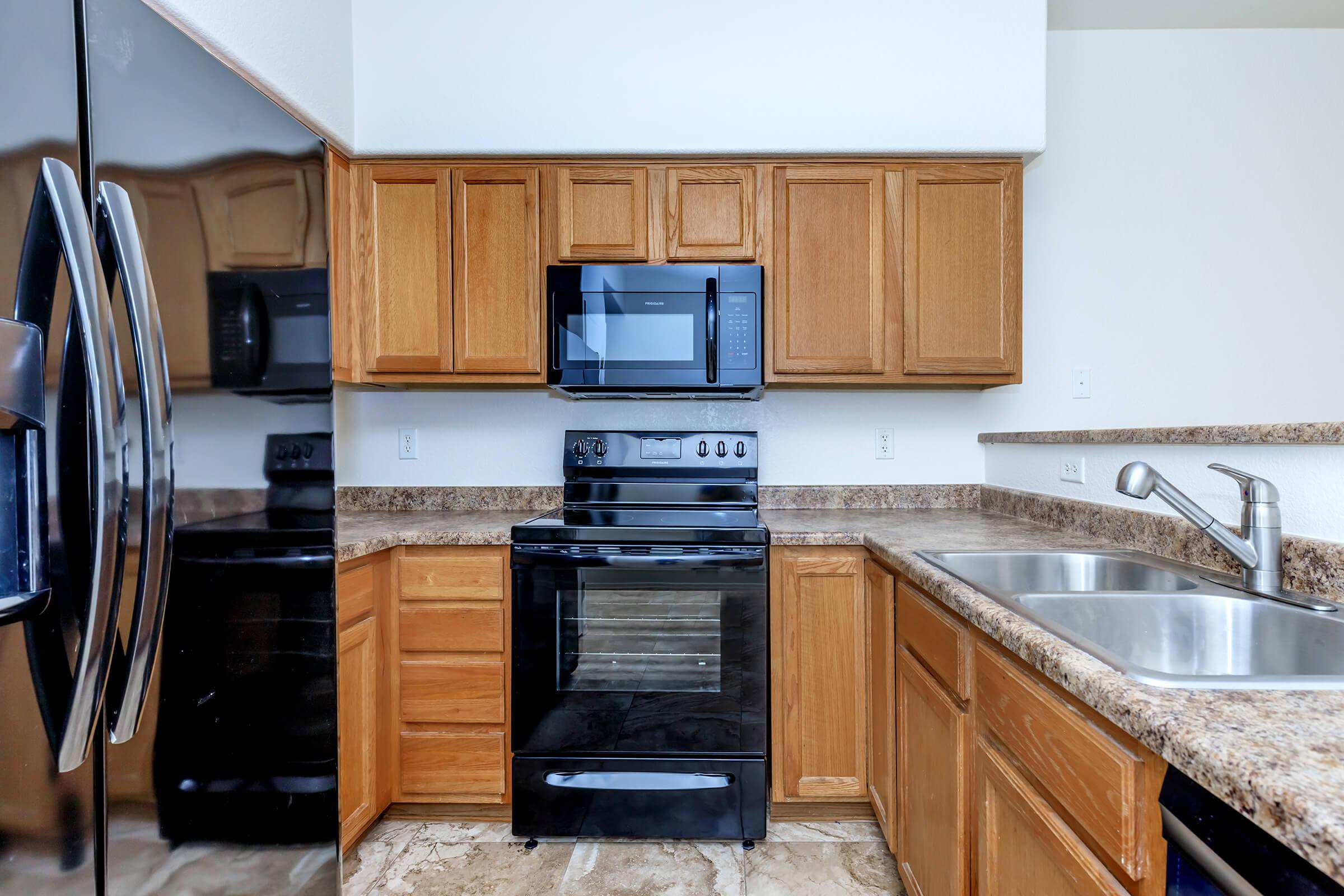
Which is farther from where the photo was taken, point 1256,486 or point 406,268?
point 406,268

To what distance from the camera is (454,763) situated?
1.95 m

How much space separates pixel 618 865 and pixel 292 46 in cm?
246

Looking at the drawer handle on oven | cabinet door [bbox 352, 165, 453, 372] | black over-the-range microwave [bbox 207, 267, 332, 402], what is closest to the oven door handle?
the drawer handle on oven

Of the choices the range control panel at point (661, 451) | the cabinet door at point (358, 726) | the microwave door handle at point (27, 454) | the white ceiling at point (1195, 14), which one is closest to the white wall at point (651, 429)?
the range control panel at point (661, 451)

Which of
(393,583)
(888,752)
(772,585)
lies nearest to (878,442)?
(772,585)

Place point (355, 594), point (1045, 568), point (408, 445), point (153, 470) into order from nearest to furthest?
point (153, 470), point (1045, 568), point (355, 594), point (408, 445)

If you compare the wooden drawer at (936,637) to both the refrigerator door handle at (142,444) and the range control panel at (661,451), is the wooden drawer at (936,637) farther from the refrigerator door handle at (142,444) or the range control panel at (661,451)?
the refrigerator door handle at (142,444)

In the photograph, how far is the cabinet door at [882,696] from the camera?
1.70 metres

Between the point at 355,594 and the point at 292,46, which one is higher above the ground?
the point at 292,46

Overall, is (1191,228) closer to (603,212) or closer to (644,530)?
(603,212)

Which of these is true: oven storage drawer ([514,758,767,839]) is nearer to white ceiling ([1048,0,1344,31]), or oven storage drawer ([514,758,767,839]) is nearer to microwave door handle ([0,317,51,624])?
microwave door handle ([0,317,51,624])

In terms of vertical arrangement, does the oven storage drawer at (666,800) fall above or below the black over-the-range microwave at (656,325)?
below

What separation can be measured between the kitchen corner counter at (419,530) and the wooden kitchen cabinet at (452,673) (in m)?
0.03

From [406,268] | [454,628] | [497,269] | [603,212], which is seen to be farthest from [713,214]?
[454,628]
